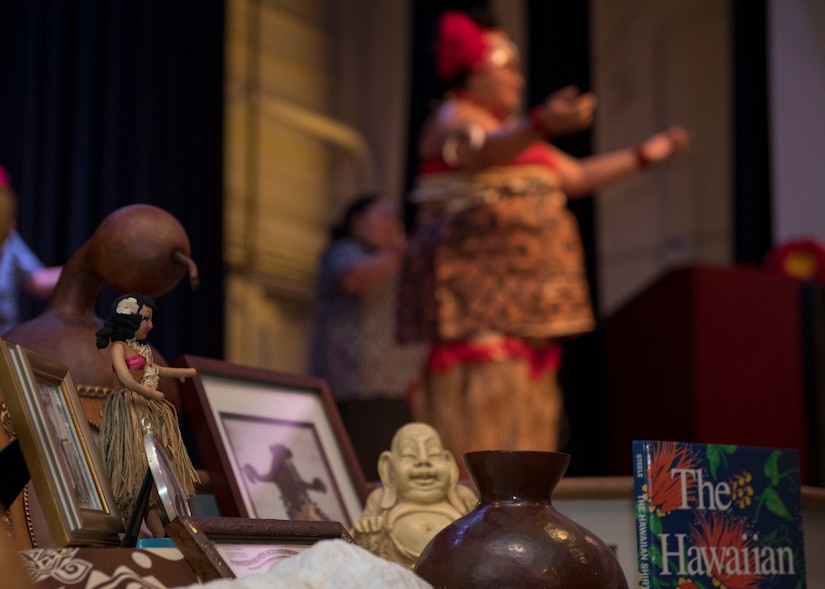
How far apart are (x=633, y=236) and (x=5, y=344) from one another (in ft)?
11.8

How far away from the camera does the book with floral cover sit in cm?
108

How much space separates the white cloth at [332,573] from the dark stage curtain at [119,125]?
6.39 ft

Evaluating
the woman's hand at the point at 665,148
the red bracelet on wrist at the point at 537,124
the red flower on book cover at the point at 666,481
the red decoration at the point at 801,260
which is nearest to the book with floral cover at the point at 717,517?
the red flower on book cover at the point at 666,481

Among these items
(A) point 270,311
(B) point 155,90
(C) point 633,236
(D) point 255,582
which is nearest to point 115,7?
(B) point 155,90

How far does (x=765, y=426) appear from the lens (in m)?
2.79

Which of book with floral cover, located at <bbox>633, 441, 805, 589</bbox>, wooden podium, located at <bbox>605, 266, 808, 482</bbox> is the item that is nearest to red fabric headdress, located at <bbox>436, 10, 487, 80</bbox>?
wooden podium, located at <bbox>605, 266, 808, 482</bbox>

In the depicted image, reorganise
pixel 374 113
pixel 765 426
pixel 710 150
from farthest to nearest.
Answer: pixel 374 113, pixel 710 150, pixel 765 426

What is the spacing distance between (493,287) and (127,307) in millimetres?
2073

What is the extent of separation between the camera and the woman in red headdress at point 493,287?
296 cm

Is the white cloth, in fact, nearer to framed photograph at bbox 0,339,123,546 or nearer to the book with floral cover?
framed photograph at bbox 0,339,123,546

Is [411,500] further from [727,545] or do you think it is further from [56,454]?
[56,454]

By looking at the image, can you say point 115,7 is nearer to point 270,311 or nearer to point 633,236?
→ point 270,311

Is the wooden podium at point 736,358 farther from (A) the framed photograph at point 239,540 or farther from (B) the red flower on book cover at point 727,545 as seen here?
(A) the framed photograph at point 239,540

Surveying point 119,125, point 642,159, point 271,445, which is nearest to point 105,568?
point 271,445
